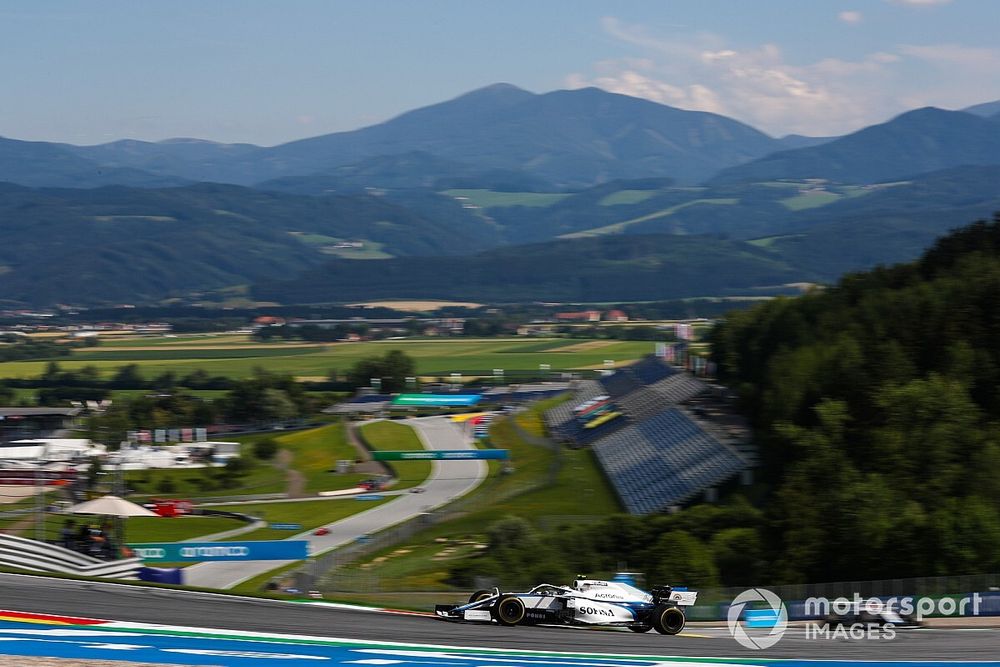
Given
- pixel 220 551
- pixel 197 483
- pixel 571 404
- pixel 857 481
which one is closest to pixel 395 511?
pixel 197 483

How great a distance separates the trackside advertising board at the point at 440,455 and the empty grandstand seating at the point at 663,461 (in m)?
6.48

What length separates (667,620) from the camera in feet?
82.9

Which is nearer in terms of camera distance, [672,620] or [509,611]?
[509,611]

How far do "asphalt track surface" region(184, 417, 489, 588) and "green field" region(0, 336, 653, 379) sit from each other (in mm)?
41929

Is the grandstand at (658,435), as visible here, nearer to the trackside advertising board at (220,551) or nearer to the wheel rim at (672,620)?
the trackside advertising board at (220,551)

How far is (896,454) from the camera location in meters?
43.1

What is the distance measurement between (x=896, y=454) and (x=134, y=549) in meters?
27.4

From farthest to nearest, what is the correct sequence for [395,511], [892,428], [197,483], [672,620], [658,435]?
[658,435] → [197,483] → [395,511] → [892,428] → [672,620]

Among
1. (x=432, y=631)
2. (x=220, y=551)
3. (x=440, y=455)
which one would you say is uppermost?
(x=432, y=631)

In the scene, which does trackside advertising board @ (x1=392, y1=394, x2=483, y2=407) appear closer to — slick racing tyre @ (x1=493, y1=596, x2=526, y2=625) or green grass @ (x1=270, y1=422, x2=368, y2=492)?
green grass @ (x1=270, y1=422, x2=368, y2=492)

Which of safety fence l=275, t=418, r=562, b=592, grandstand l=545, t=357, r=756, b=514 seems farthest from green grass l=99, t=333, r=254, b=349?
safety fence l=275, t=418, r=562, b=592

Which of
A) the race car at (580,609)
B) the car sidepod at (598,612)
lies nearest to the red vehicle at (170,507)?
the race car at (580,609)

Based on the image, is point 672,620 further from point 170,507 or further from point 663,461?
point 663,461

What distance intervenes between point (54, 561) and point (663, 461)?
36.5 m
